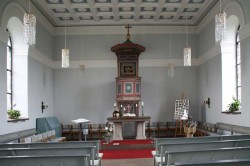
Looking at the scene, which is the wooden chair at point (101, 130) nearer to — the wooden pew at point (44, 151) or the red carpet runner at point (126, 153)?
the red carpet runner at point (126, 153)

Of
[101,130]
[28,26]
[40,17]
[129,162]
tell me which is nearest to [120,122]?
[101,130]

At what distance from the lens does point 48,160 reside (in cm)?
398

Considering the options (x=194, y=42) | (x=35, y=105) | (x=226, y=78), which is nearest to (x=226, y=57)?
(x=226, y=78)

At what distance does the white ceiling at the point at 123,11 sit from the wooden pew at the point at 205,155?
846cm

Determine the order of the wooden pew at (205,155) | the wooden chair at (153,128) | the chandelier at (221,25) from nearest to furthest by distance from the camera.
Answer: the wooden pew at (205,155)
the chandelier at (221,25)
the wooden chair at (153,128)

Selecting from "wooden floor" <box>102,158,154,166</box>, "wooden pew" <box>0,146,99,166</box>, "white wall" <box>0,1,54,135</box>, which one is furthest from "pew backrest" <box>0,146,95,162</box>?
"white wall" <box>0,1,54,135</box>

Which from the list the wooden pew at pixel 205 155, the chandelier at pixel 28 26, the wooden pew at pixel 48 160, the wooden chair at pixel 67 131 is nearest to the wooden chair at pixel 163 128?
the wooden chair at pixel 67 131

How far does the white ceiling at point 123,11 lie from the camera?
12.0 meters

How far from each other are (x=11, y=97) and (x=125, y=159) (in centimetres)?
487

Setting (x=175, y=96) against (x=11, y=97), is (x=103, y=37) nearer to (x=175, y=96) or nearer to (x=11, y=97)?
(x=175, y=96)

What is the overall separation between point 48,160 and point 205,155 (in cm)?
224

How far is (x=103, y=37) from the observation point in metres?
14.9

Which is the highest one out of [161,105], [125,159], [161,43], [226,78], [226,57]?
[161,43]

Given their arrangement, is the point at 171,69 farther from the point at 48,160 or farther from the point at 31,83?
the point at 48,160
